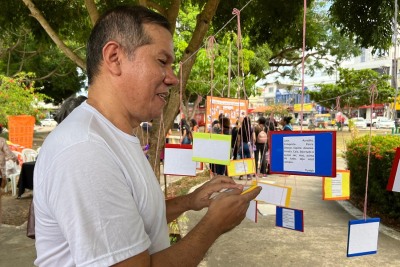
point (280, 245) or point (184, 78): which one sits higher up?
point (184, 78)

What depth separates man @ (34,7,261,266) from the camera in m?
0.86

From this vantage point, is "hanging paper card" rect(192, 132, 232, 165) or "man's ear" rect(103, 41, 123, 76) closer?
"man's ear" rect(103, 41, 123, 76)

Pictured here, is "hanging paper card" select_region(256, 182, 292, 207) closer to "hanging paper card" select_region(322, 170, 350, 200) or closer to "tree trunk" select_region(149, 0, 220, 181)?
"hanging paper card" select_region(322, 170, 350, 200)

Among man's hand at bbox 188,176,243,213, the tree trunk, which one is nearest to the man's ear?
man's hand at bbox 188,176,243,213

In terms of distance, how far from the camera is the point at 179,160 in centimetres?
249

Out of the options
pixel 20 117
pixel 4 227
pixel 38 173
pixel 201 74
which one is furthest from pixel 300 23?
pixel 20 117

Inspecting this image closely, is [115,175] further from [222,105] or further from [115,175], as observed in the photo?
[222,105]

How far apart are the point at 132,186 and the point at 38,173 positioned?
0.84ft

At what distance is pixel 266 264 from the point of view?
12.6 ft

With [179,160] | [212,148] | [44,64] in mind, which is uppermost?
[44,64]

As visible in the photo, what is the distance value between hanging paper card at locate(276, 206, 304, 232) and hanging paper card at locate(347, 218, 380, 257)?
237mm

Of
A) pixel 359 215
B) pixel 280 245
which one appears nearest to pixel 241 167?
pixel 280 245

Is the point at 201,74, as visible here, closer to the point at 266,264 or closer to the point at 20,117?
the point at 20,117

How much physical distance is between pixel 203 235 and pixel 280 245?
3.57 meters
